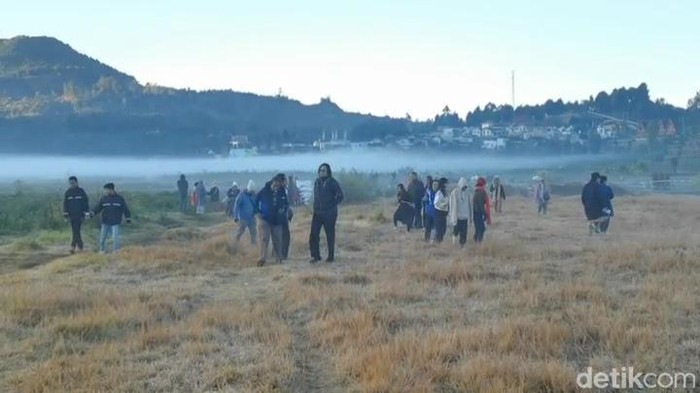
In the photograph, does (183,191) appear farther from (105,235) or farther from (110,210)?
(110,210)

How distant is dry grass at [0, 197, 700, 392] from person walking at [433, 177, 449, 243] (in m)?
2.30

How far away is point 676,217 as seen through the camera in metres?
27.7

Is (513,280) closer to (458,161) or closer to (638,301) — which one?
(638,301)

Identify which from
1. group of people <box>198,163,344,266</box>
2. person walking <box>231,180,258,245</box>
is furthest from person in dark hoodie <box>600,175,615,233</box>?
person walking <box>231,180,258,245</box>

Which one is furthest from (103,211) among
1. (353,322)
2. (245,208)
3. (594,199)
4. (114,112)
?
(114,112)

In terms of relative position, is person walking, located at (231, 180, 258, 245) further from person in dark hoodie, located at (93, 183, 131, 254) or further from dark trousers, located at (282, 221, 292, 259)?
dark trousers, located at (282, 221, 292, 259)

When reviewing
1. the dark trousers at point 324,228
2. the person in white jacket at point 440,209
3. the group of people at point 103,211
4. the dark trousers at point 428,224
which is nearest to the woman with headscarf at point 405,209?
the dark trousers at point 428,224

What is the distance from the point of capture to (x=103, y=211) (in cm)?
1567

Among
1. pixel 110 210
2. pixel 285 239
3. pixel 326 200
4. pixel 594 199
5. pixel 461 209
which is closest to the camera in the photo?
pixel 326 200

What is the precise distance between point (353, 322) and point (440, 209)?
8.53 meters

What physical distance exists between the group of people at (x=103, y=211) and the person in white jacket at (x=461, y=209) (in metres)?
6.20

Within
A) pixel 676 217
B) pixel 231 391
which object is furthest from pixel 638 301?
pixel 676 217

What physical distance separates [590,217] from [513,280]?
7.92 m

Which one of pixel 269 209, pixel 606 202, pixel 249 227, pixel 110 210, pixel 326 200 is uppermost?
pixel 326 200
